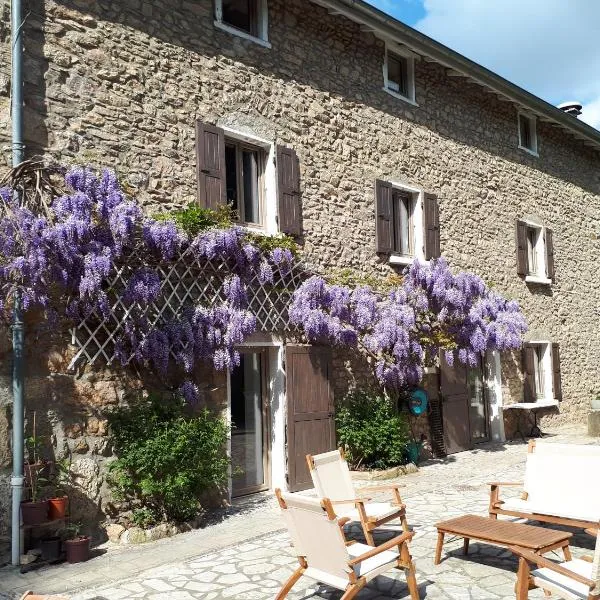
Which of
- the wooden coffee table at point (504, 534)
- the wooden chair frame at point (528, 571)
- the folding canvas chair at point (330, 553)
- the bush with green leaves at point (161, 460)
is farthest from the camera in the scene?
the bush with green leaves at point (161, 460)

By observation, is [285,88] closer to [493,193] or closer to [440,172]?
[440,172]

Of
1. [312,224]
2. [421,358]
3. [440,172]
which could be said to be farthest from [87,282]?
[440,172]

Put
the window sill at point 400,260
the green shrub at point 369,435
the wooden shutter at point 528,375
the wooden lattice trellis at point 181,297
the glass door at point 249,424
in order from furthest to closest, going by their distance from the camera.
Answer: the wooden shutter at point 528,375 < the window sill at point 400,260 < the green shrub at point 369,435 < the glass door at point 249,424 < the wooden lattice trellis at point 181,297

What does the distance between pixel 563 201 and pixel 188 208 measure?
344 inches

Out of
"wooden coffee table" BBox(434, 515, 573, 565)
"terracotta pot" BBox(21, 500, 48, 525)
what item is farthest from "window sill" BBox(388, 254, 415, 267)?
"terracotta pot" BBox(21, 500, 48, 525)

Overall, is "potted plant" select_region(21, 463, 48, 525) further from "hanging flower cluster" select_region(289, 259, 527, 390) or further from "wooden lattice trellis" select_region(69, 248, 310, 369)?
"hanging flower cluster" select_region(289, 259, 527, 390)

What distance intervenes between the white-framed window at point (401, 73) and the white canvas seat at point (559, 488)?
19.5 ft

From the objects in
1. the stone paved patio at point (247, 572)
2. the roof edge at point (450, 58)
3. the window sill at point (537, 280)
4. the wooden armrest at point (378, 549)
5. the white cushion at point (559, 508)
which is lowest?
the stone paved patio at point (247, 572)

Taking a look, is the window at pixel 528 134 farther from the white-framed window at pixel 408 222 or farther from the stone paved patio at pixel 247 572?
the stone paved patio at pixel 247 572

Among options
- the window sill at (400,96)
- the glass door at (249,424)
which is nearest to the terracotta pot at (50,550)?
the glass door at (249,424)

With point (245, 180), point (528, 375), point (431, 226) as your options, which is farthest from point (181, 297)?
point (528, 375)

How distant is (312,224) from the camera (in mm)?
7879

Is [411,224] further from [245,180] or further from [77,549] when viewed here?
[77,549]

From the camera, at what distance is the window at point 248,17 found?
7457 mm
